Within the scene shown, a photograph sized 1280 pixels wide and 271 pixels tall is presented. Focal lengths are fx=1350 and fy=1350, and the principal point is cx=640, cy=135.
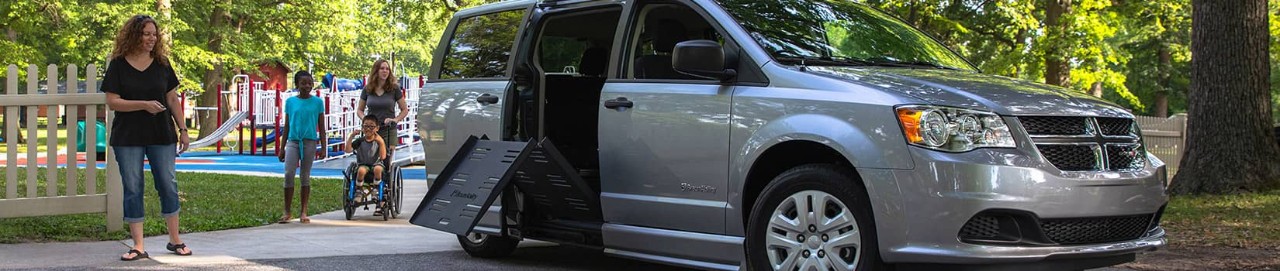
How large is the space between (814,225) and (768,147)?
0.46 meters

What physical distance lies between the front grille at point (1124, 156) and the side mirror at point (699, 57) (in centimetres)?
184

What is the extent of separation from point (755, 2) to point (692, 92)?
0.71 metres

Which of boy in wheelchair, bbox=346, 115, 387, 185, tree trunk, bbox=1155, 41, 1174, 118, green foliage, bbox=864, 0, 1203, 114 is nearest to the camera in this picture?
boy in wheelchair, bbox=346, 115, 387, 185

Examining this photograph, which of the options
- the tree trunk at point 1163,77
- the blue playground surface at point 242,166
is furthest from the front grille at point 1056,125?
the tree trunk at point 1163,77

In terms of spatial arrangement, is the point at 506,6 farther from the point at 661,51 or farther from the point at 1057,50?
the point at 1057,50

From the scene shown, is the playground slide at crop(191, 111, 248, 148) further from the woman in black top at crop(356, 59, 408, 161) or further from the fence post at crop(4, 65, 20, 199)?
the fence post at crop(4, 65, 20, 199)

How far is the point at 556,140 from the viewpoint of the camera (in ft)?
26.5

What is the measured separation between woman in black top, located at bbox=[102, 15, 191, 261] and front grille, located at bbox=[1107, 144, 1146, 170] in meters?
5.20

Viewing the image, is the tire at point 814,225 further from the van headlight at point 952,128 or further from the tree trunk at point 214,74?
the tree trunk at point 214,74

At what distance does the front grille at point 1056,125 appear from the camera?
5855mm

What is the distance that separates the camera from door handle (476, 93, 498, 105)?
8016 mm

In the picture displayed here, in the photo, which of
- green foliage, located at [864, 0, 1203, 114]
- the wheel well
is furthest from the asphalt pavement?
green foliage, located at [864, 0, 1203, 114]

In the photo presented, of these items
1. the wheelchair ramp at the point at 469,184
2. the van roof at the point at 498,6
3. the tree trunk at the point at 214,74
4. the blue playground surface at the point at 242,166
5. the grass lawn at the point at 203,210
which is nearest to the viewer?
the wheelchair ramp at the point at 469,184

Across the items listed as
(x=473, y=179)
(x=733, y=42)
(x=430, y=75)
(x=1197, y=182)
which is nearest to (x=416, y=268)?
(x=473, y=179)
